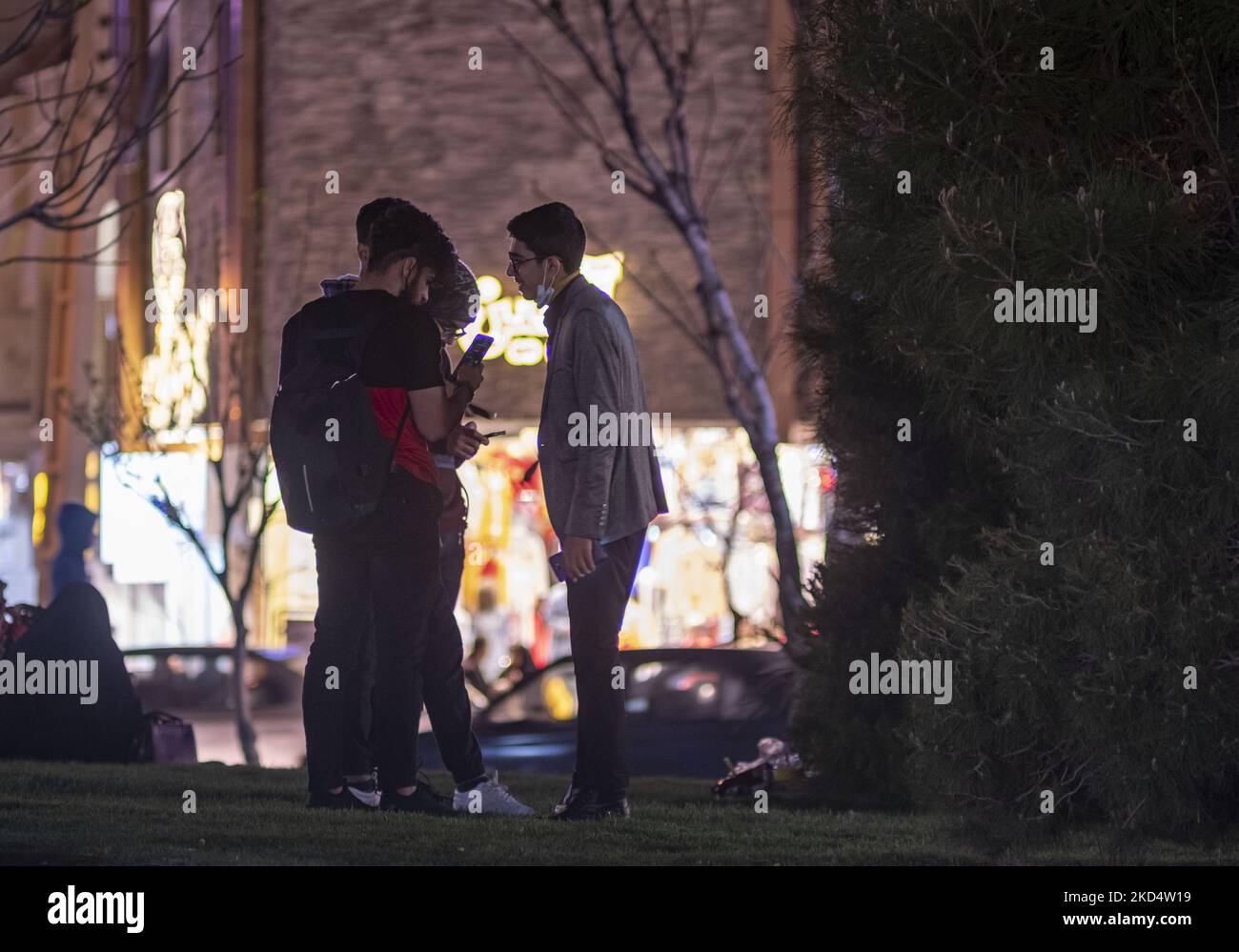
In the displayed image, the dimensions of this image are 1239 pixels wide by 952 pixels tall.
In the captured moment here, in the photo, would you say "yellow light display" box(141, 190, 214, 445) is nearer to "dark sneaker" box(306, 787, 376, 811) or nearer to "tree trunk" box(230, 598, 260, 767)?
"tree trunk" box(230, 598, 260, 767)

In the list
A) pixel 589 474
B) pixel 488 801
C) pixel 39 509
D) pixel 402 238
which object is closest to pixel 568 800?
pixel 488 801

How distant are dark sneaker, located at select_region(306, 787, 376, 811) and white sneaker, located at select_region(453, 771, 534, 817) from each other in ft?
0.99

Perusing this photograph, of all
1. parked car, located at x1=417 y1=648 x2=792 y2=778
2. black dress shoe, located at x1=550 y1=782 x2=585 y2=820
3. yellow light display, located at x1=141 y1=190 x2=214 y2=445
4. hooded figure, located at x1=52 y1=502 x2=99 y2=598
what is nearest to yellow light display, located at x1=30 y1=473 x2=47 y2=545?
yellow light display, located at x1=141 y1=190 x2=214 y2=445

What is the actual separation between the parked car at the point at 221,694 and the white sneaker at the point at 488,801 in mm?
8469

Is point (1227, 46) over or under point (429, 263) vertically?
over

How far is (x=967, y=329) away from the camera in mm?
5824

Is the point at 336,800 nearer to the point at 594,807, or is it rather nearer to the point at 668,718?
the point at 594,807

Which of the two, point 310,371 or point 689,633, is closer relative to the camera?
point 310,371

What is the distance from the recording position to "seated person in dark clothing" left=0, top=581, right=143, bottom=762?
8047 millimetres

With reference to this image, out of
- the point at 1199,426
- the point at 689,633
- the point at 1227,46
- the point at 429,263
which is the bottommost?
the point at 689,633

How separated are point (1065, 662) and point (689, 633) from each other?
20022 millimetres

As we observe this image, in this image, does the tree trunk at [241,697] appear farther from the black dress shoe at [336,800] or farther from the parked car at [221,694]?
the black dress shoe at [336,800]
